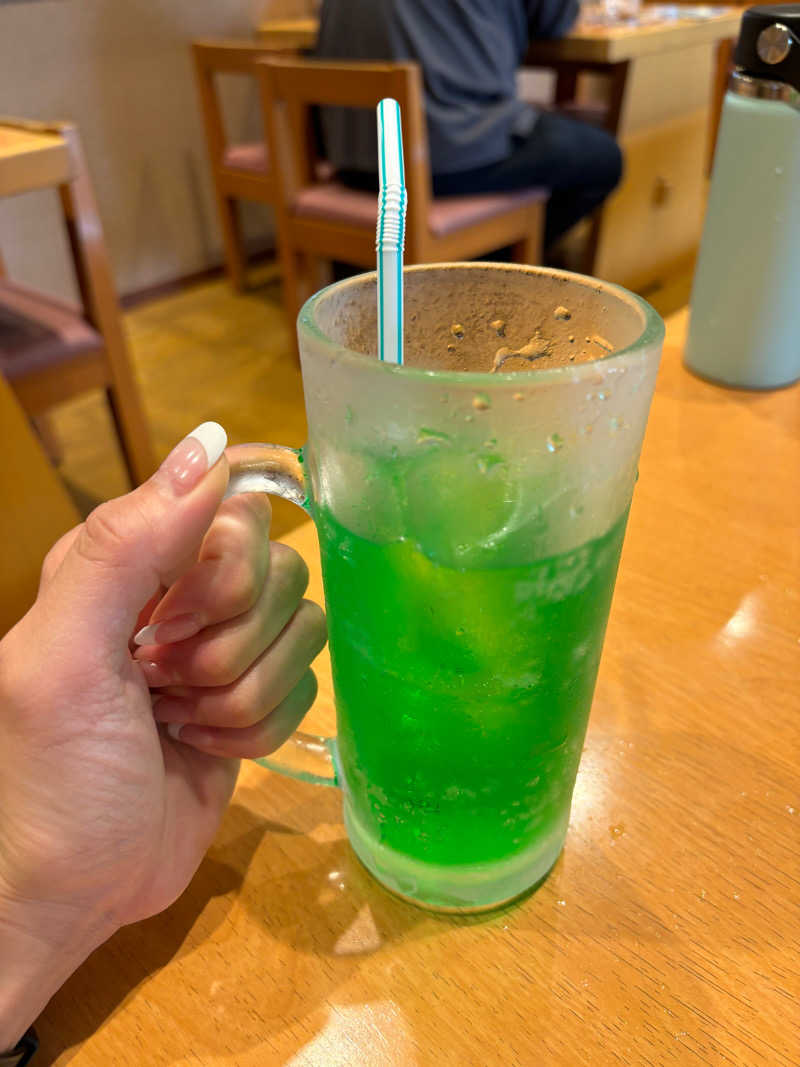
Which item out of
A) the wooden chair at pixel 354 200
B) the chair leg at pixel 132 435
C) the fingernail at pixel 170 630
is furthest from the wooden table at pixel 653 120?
the fingernail at pixel 170 630

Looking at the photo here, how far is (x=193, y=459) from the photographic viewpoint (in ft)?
1.18

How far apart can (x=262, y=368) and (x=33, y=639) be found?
2197 millimetres

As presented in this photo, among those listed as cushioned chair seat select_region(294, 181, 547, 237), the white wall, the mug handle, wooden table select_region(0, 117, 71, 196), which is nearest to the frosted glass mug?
the mug handle

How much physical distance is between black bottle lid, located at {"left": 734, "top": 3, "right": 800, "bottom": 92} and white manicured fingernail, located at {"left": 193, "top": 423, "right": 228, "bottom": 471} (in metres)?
0.71

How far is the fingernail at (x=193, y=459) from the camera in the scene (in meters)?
0.36

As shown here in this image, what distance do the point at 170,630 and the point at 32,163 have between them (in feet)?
3.85

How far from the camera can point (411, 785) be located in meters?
0.40

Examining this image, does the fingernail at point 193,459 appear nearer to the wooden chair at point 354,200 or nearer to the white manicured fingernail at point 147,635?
the white manicured fingernail at point 147,635

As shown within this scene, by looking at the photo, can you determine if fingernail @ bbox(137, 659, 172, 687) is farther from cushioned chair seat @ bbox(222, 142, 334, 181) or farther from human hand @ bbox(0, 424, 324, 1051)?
cushioned chair seat @ bbox(222, 142, 334, 181)

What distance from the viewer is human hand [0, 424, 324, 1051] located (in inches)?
14.3

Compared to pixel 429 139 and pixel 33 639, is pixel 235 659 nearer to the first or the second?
pixel 33 639

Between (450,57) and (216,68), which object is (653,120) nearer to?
(450,57)

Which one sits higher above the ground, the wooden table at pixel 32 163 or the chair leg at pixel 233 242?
the wooden table at pixel 32 163

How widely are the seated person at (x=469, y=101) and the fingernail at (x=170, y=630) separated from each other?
5.97 feet
